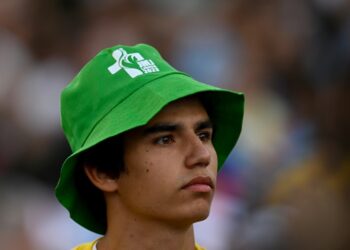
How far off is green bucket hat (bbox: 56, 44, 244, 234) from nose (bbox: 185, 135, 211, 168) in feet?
0.58

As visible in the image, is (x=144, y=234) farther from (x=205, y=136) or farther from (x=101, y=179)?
(x=205, y=136)

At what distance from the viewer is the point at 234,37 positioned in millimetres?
8766

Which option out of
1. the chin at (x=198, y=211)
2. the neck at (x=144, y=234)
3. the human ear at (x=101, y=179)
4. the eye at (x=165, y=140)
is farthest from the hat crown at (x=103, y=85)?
the chin at (x=198, y=211)

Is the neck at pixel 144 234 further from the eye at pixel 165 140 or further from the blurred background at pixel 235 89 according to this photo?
the blurred background at pixel 235 89

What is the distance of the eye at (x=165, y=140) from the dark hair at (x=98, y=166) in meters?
0.16

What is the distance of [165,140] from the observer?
14.4 feet

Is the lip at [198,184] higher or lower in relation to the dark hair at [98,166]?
higher

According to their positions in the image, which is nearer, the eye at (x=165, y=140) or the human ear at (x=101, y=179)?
the eye at (x=165, y=140)

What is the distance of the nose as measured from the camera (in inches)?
170

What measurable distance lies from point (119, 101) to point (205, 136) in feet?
1.12

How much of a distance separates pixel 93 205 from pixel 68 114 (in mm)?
378

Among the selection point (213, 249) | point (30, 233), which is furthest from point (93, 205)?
point (30, 233)

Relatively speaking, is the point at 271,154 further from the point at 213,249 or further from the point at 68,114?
the point at 68,114

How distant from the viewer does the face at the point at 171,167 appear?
14.2 feet
